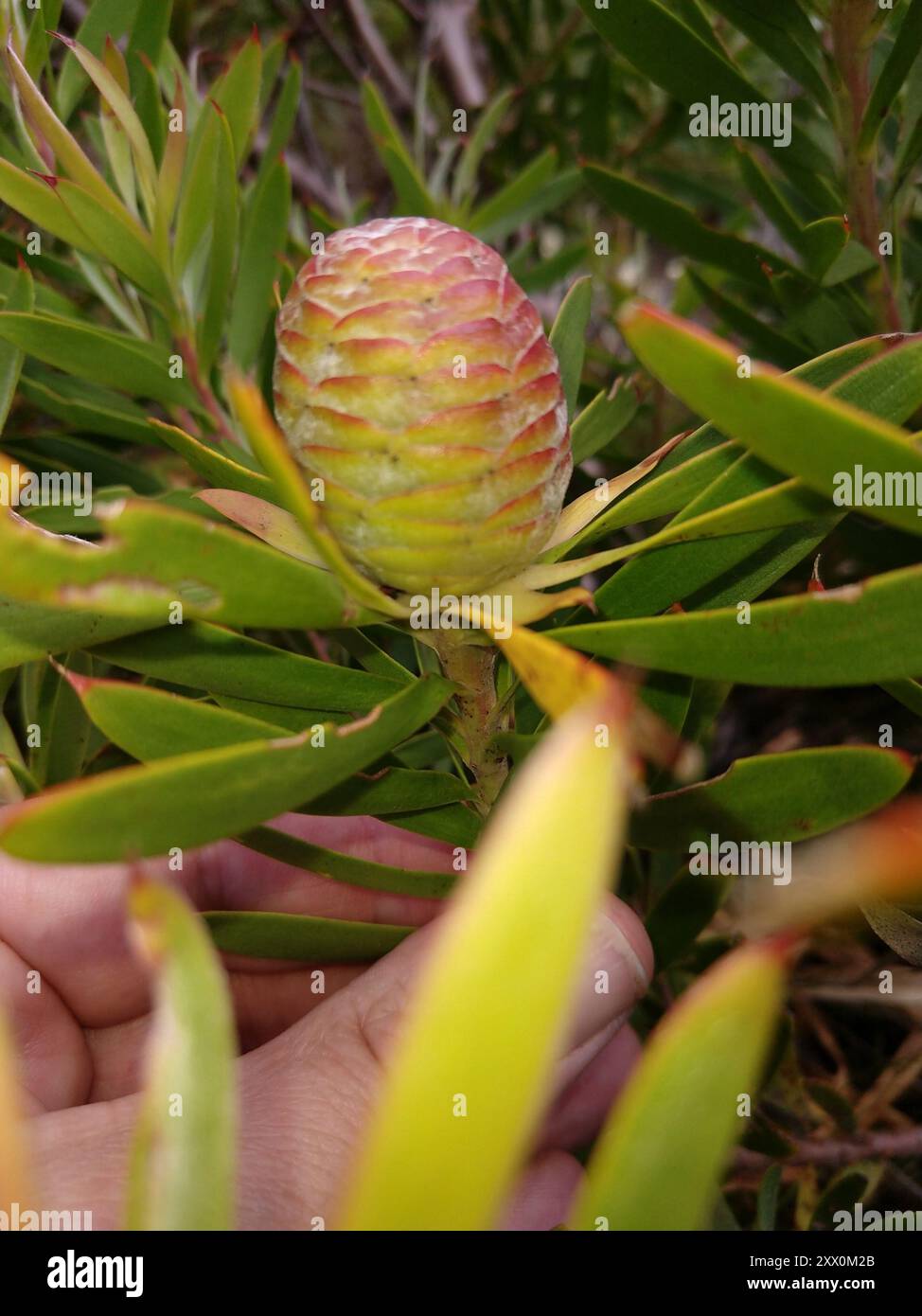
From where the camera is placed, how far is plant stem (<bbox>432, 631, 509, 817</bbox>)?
809 mm

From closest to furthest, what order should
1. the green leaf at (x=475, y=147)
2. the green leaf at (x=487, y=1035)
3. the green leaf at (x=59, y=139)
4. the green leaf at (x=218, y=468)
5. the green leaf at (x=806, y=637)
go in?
the green leaf at (x=487, y=1035) → the green leaf at (x=806, y=637) → the green leaf at (x=218, y=468) → the green leaf at (x=59, y=139) → the green leaf at (x=475, y=147)

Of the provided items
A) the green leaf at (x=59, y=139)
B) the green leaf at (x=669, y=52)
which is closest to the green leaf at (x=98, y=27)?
the green leaf at (x=59, y=139)

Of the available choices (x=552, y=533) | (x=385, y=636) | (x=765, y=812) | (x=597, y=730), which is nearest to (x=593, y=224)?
(x=385, y=636)

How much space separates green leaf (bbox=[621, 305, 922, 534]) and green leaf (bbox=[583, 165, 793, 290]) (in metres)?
0.66

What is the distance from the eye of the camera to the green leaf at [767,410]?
501mm

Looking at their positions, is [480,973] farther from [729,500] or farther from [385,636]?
[385,636]

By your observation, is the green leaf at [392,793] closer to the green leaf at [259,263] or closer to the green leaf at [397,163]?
the green leaf at [259,263]

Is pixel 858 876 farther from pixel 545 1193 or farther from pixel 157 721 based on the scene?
pixel 545 1193

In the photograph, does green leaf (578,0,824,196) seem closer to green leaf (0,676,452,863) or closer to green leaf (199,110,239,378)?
green leaf (199,110,239,378)

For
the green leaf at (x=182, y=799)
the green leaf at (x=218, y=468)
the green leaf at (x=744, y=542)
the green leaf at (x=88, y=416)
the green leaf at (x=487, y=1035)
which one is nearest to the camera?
the green leaf at (x=487, y=1035)

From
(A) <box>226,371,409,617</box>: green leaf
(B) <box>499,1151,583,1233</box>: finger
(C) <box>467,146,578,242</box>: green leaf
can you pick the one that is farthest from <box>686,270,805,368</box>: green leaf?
(B) <box>499,1151,583,1233</box>: finger

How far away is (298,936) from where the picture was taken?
0.89 m

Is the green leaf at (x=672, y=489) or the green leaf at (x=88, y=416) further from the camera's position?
the green leaf at (x=88, y=416)

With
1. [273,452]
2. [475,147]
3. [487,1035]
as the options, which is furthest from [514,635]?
[475,147]
